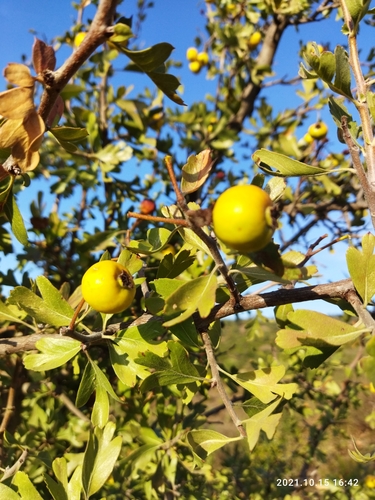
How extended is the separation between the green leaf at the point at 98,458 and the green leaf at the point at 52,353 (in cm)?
20

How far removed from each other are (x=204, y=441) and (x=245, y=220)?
469 mm

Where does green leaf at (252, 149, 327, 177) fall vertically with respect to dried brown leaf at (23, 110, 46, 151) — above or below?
below

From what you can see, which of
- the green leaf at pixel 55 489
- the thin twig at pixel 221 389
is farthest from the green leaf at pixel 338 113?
the green leaf at pixel 55 489

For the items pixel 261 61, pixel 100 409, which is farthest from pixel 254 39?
pixel 100 409

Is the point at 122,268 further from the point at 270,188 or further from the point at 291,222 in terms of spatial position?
the point at 291,222

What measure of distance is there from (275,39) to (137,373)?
115 inches

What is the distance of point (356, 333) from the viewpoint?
56 centimetres

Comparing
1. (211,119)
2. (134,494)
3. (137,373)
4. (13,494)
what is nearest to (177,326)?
(137,373)

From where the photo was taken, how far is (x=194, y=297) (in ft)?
1.79

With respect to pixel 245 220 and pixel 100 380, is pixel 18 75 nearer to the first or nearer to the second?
pixel 245 220

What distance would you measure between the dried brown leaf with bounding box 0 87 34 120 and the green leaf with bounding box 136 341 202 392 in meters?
0.45

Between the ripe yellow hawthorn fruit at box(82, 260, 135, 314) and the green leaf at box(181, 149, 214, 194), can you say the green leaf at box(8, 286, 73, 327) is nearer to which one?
the ripe yellow hawthorn fruit at box(82, 260, 135, 314)

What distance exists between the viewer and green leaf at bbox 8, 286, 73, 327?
777 mm

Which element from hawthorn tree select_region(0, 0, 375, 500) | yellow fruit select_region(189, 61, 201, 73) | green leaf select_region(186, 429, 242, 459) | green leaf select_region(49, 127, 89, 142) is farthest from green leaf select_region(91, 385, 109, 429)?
yellow fruit select_region(189, 61, 201, 73)
